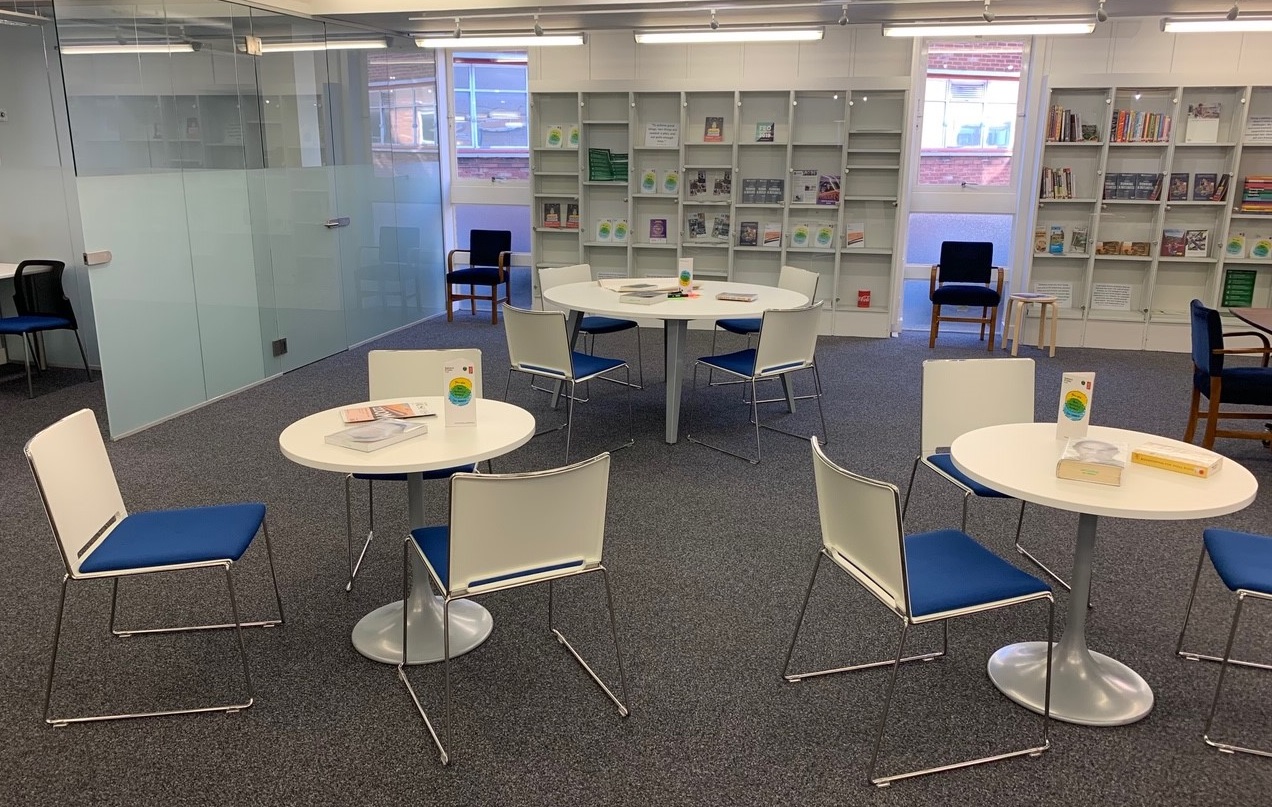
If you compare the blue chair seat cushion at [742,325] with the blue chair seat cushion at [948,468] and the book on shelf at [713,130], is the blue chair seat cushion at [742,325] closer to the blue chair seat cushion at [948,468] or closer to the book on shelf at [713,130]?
the blue chair seat cushion at [948,468]

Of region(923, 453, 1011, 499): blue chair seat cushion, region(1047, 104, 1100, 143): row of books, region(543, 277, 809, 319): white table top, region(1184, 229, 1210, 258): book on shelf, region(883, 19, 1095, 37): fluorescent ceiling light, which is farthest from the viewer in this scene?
region(1184, 229, 1210, 258): book on shelf

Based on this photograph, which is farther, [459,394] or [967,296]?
[967,296]

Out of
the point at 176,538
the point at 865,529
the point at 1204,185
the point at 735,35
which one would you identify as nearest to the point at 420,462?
the point at 176,538

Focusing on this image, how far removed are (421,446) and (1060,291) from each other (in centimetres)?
744

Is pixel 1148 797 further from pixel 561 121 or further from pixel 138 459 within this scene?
pixel 561 121

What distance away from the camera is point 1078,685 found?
3.00 m

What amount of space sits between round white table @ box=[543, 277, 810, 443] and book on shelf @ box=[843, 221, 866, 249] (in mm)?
2949

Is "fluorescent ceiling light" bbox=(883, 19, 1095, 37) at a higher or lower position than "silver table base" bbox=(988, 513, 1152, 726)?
higher

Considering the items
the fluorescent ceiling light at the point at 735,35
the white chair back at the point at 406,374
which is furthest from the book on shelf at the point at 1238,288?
the white chair back at the point at 406,374

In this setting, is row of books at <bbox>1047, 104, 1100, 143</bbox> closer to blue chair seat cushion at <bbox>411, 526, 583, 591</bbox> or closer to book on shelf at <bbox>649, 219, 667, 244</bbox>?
book on shelf at <bbox>649, 219, 667, 244</bbox>

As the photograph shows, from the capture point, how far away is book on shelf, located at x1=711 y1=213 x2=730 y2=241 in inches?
357

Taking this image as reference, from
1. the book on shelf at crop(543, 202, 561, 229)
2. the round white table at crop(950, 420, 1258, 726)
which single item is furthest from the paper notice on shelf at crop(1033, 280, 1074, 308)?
the round white table at crop(950, 420, 1258, 726)

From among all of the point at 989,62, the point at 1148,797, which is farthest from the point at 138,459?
the point at 989,62

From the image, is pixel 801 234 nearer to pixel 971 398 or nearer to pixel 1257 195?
pixel 1257 195
